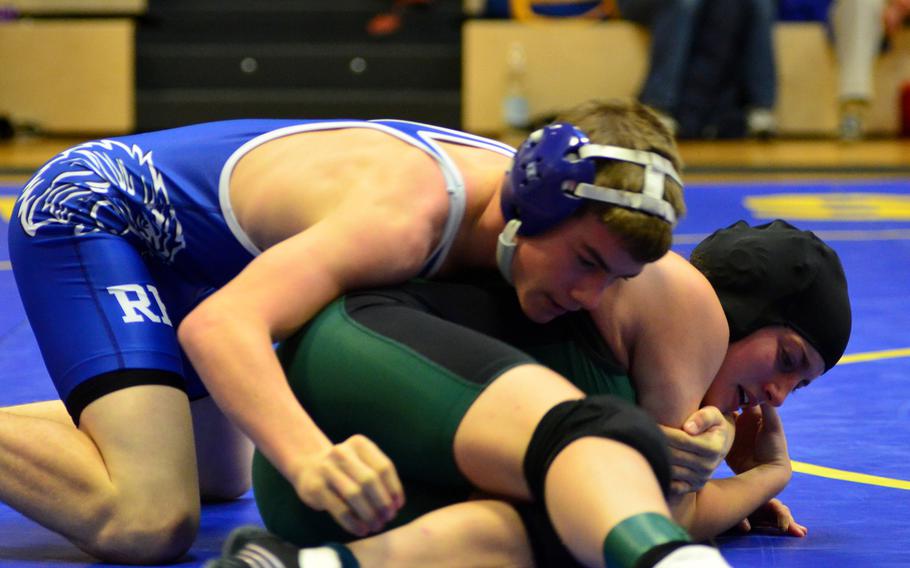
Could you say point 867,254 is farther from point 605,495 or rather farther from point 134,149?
point 605,495

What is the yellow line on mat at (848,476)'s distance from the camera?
3215 millimetres

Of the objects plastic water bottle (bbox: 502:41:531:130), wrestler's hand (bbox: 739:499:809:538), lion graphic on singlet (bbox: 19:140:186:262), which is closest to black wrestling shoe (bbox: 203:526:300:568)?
lion graphic on singlet (bbox: 19:140:186:262)

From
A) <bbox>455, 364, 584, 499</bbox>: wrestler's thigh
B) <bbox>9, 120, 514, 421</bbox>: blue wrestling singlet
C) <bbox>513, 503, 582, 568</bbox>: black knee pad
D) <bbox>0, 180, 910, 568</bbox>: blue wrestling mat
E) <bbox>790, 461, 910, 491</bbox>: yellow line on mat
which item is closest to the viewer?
<bbox>455, 364, 584, 499</bbox>: wrestler's thigh

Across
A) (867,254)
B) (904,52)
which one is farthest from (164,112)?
(867,254)

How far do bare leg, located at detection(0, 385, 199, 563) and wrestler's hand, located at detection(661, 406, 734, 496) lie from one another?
899 millimetres

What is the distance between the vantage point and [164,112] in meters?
10.3

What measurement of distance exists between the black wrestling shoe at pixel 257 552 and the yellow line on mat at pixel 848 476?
1.43 meters

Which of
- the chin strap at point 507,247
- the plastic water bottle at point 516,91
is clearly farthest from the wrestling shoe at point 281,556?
the plastic water bottle at point 516,91

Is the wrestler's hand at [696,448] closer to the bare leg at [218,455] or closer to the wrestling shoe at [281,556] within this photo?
the wrestling shoe at [281,556]

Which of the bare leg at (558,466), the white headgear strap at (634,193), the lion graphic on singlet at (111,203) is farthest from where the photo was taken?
the lion graphic on singlet at (111,203)

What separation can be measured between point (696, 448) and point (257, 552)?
76cm

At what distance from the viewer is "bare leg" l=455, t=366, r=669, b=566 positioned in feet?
6.71

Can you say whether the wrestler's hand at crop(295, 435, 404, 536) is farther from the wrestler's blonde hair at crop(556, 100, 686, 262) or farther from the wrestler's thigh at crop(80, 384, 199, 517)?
the wrestler's thigh at crop(80, 384, 199, 517)

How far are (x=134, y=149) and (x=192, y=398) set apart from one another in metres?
0.54
